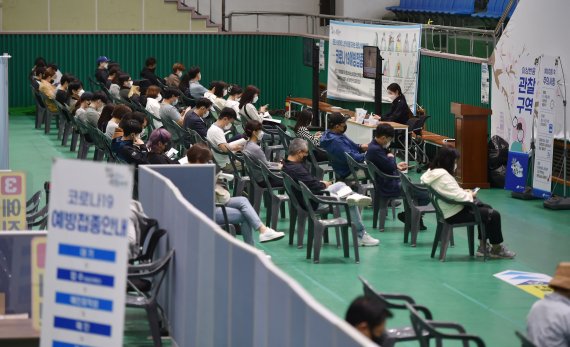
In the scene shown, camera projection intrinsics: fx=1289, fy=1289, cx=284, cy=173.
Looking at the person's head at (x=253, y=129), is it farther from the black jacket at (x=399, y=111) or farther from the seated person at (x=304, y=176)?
the black jacket at (x=399, y=111)

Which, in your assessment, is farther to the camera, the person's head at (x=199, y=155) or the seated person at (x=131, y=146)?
the seated person at (x=131, y=146)

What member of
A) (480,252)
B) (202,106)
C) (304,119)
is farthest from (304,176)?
(202,106)

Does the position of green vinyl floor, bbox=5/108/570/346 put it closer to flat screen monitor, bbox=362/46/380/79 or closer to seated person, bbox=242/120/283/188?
seated person, bbox=242/120/283/188

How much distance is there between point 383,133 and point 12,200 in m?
5.43

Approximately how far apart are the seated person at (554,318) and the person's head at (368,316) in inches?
57.5

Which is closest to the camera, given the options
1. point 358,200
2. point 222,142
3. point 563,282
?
point 563,282

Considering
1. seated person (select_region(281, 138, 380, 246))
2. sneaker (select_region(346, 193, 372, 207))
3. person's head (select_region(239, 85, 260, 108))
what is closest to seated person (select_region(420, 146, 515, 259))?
sneaker (select_region(346, 193, 372, 207))

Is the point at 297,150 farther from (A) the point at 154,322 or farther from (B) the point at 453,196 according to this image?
(A) the point at 154,322

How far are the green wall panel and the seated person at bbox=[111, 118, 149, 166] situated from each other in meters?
14.3

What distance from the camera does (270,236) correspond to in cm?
1323

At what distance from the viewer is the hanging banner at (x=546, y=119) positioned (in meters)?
16.5

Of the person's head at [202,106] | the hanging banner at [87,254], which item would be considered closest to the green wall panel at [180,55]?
the person's head at [202,106]

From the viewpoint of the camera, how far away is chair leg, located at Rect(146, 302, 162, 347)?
9102mm

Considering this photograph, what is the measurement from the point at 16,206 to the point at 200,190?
162 cm
